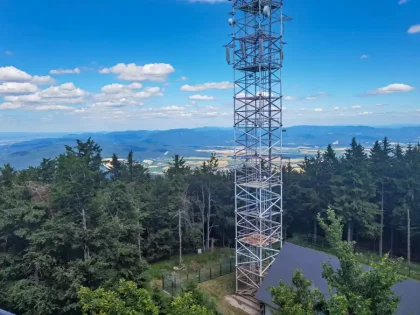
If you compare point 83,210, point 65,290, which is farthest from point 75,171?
point 65,290

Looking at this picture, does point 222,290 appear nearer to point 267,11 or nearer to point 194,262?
point 194,262

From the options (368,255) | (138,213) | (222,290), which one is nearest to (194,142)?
(368,255)

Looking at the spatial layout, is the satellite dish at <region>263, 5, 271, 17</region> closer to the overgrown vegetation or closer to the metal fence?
the overgrown vegetation

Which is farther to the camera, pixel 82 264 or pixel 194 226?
pixel 194 226

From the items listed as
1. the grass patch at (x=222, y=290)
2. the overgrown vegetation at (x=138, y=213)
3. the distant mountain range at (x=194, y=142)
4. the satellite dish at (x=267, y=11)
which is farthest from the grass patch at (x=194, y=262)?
the distant mountain range at (x=194, y=142)

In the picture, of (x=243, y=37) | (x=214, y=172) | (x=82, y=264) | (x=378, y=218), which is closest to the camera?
(x=82, y=264)

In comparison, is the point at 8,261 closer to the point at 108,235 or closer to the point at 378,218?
the point at 108,235
